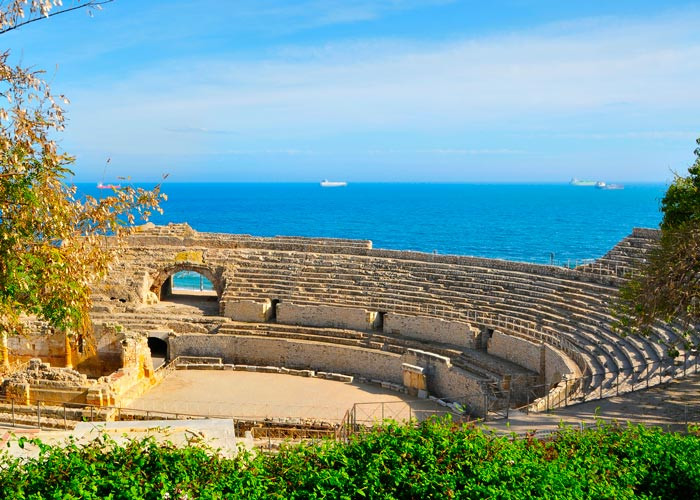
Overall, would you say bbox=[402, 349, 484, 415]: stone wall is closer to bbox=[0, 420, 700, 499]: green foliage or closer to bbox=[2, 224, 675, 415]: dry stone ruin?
bbox=[2, 224, 675, 415]: dry stone ruin

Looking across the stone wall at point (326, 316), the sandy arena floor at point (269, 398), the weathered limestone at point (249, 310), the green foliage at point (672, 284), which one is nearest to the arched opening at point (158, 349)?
the sandy arena floor at point (269, 398)

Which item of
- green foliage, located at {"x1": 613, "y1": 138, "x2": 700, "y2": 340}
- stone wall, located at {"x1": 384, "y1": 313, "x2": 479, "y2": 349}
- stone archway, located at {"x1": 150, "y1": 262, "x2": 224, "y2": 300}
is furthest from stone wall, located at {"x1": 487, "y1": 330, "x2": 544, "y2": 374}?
stone archway, located at {"x1": 150, "y1": 262, "x2": 224, "y2": 300}

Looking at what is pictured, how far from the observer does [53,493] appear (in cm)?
800

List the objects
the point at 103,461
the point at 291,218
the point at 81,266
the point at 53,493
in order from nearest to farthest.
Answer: the point at 53,493
the point at 103,461
the point at 81,266
the point at 291,218

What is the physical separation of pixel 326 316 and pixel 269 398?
18.9 ft

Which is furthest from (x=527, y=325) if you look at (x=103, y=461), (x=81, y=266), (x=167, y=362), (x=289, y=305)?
(x=103, y=461)

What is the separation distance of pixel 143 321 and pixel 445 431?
21734 mm

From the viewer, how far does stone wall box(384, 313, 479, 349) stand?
2581 cm

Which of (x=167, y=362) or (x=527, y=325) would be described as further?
(x=167, y=362)

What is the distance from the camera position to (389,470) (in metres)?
8.96

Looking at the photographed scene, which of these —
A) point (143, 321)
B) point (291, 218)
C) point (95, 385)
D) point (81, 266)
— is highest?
point (291, 218)

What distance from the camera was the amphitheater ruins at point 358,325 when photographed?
73.4 ft

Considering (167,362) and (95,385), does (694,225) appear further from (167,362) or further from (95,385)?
(167,362)

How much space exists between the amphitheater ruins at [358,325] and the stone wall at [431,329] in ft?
0.14
